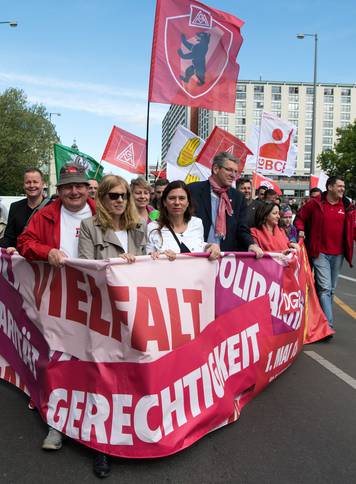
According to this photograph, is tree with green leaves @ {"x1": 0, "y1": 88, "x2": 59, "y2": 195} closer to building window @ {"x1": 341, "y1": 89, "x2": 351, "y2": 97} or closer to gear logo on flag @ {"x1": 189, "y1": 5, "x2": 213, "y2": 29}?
gear logo on flag @ {"x1": 189, "y1": 5, "x2": 213, "y2": 29}

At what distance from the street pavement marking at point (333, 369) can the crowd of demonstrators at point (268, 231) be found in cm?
116

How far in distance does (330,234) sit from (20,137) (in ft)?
137

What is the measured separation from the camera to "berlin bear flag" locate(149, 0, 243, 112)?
5742mm

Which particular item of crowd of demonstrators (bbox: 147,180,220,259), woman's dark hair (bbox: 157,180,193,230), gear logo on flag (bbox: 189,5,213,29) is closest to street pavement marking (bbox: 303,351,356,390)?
crowd of demonstrators (bbox: 147,180,220,259)

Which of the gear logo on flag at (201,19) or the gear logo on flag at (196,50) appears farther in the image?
the gear logo on flag at (201,19)

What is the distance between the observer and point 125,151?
12078mm

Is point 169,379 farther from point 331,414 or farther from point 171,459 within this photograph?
point 331,414

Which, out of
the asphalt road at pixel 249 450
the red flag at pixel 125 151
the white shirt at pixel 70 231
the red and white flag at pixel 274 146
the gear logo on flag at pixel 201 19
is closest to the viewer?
the asphalt road at pixel 249 450

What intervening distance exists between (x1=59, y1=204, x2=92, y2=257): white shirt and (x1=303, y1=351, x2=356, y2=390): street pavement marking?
8.90 feet

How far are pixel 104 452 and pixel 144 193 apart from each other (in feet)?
10.0

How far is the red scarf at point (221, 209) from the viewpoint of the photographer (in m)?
4.66

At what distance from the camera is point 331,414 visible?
3793 millimetres

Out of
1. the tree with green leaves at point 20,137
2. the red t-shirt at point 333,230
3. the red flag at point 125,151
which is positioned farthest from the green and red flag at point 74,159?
the tree with green leaves at point 20,137

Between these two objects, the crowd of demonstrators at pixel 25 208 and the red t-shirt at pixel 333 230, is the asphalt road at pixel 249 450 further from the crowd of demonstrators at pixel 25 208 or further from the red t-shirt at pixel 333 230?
the red t-shirt at pixel 333 230
